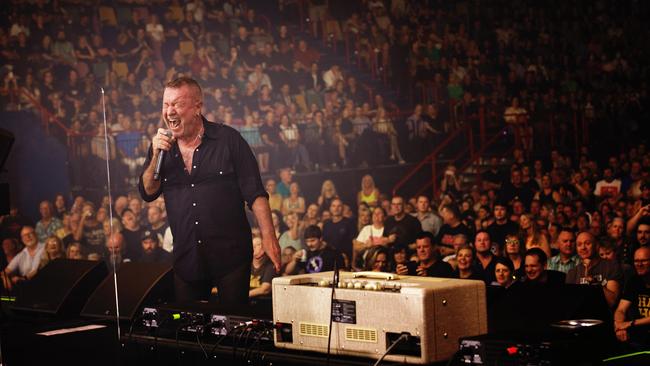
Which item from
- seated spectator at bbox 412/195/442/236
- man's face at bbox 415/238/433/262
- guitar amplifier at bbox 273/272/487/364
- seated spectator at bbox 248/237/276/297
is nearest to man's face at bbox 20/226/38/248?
seated spectator at bbox 248/237/276/297

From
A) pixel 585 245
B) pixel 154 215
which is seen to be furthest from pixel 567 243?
pixel 154 215

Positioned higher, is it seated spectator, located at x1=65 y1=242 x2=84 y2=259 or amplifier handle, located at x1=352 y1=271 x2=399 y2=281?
amplifier handle, located at x1=352 y1=271 x2=399 y2=281

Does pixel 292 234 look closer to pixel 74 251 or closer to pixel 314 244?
pixel 314 244

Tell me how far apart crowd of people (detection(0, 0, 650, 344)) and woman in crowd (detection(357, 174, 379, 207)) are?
0.02 metres

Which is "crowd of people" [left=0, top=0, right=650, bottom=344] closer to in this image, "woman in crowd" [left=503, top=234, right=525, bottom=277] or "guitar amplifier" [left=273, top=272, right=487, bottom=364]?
"woman in crowd" [left=503, top=234, right=525, bottom=277]

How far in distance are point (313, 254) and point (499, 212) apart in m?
1.90

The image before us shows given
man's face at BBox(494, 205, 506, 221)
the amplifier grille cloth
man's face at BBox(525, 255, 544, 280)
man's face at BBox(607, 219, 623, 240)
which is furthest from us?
man's face at BBox(494, 205, 506, 221)

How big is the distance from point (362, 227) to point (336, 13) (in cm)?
238

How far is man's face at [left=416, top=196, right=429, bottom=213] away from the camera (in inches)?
346

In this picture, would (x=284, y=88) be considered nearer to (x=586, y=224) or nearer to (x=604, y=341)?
(x=586, y=224)

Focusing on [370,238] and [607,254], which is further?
[370,238]

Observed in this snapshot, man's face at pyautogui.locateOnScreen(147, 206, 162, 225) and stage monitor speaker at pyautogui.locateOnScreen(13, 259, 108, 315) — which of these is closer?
stage monitor speaker at pyautogui.locateOnScreen(13, 259, 108, 315)

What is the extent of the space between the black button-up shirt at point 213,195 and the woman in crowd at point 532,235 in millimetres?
3780

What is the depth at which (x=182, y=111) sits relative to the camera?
3967 mm
